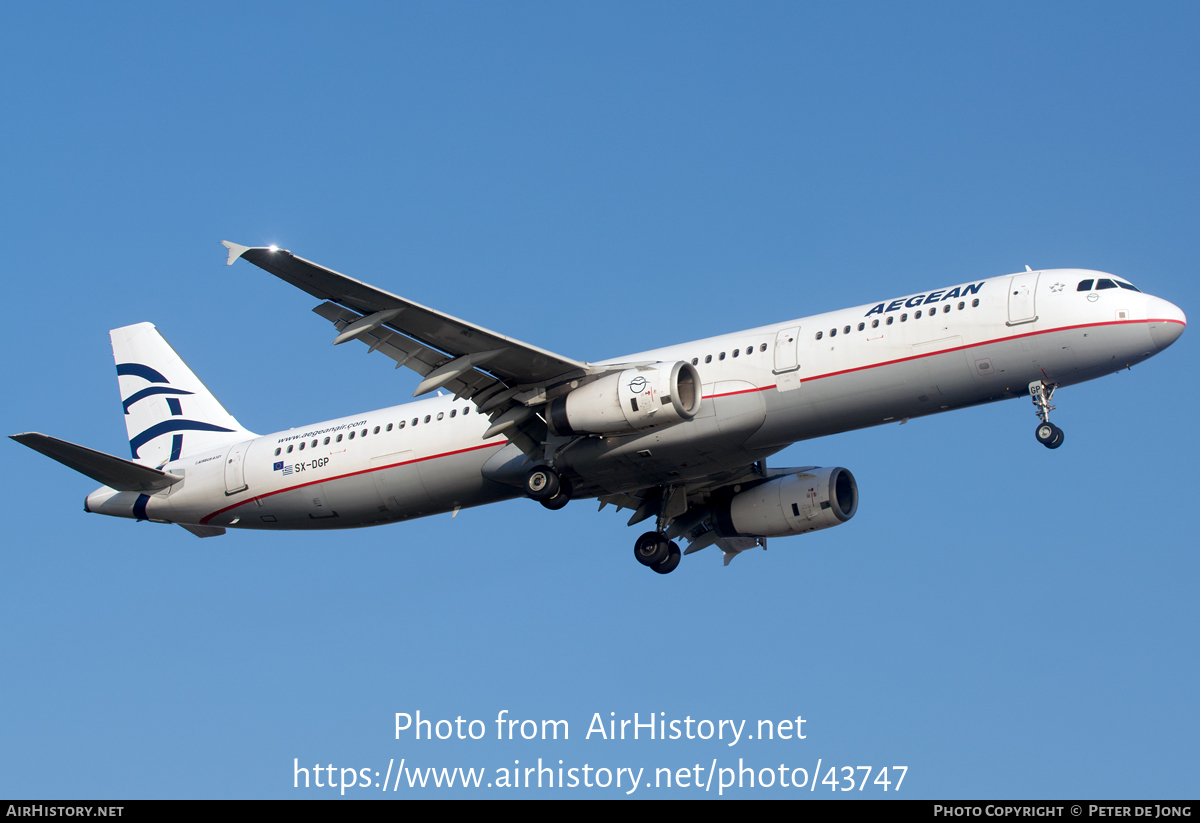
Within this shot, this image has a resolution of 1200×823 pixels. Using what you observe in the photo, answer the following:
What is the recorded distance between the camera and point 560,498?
3362 centimetres

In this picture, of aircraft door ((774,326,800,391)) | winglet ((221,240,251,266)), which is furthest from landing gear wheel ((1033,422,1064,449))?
winglet ((221,240,251,266))

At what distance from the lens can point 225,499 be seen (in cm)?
3756

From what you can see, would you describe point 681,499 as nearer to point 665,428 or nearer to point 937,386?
point 665,428

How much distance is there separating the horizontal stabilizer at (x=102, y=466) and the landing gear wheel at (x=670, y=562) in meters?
14.1

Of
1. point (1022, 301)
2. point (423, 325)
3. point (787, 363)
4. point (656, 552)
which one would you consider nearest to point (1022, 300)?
point (1022, 301)

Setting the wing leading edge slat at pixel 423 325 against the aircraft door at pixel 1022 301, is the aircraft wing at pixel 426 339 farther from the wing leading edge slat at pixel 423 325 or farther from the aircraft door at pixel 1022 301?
the aircraft door at pixel 1022 301

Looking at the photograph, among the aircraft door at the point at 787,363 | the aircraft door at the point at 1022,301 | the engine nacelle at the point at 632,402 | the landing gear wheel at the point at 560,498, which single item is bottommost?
the landing gear wheel at the point at 560,498

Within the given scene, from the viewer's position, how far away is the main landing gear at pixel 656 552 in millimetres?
38375

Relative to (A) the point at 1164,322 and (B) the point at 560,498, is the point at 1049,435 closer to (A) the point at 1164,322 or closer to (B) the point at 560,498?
(A) the point at 1164,322

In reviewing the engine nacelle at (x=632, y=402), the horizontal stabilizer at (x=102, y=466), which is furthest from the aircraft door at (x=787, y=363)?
the horizontal stabilizer at (x=102, y=466)

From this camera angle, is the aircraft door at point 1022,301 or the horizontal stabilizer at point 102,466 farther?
the horizontal stabilizer at point 102,466

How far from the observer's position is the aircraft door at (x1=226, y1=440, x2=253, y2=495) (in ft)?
123

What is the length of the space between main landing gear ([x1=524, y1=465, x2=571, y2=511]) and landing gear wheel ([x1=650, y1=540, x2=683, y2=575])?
6.00m

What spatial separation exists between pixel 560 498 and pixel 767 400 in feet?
19.3
